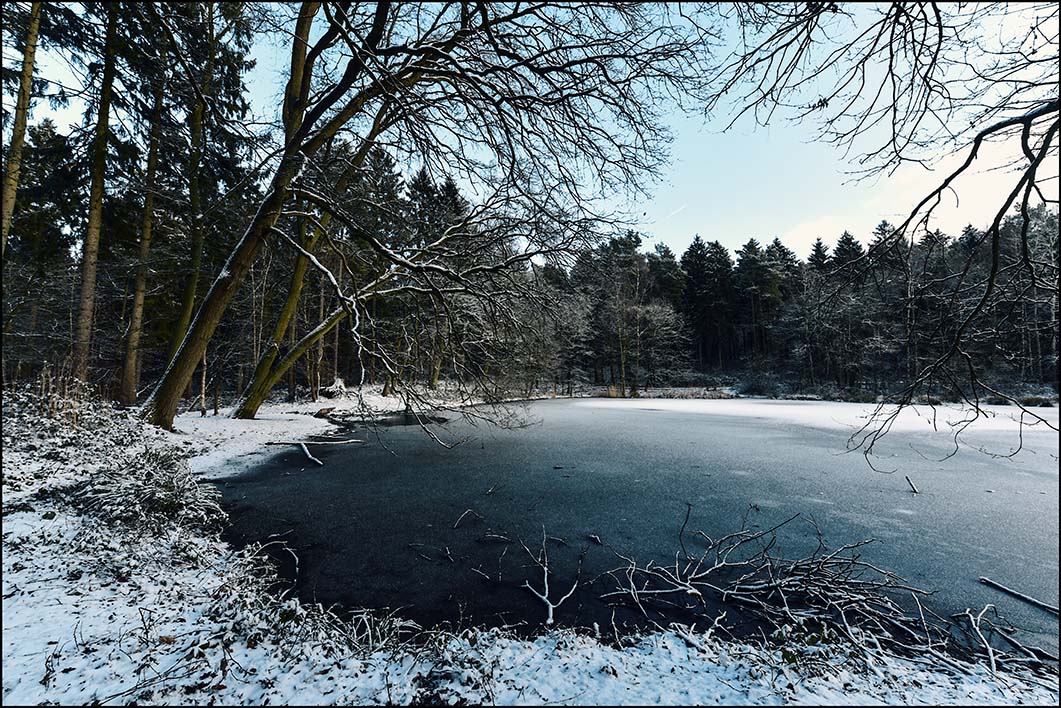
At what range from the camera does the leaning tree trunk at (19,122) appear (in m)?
5.11

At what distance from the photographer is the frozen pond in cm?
300

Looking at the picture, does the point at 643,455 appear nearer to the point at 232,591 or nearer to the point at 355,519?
the point at 355,519

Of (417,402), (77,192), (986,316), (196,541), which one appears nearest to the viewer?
(986,316)

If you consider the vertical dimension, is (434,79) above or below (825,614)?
above

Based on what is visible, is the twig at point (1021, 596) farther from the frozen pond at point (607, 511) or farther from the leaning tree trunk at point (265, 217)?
the leaning tree trunk at point (265, 217)

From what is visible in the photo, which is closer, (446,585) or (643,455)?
(446,585)

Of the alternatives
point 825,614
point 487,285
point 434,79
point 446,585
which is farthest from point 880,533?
point 434,79

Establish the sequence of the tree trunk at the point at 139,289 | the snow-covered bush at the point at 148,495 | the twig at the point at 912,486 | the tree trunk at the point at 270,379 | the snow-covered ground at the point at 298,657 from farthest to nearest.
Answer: the tree trunk at the point at 270,379 < the tree trunk at the point at 139,289 < the twig at the point at 912,486 < the snow-covered bush at the point at 148,495 < the snow-covered ground at the point at 298,657

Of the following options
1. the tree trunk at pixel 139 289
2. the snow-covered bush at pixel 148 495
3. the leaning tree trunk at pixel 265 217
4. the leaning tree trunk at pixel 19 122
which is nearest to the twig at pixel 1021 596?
the snow-covered bush at pixel 148 495

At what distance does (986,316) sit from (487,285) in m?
6.06

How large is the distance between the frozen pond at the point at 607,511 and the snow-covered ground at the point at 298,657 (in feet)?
1.63

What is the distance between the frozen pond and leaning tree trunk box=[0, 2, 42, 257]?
4540 millimetres

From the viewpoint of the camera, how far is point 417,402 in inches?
215

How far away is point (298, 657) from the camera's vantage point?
194cm
